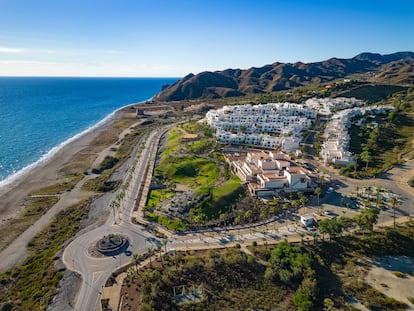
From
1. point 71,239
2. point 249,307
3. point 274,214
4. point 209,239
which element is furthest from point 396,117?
point 71,239

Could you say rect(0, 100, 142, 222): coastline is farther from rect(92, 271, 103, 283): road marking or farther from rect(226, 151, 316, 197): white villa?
rect(226, 151, 316, 197): white villa

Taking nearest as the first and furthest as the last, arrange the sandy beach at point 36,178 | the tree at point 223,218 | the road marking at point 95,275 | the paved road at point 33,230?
the road marking at point 95,275 < the paved road at point 33,230 < the tree at point 223,218 < the sandy beach at point 36,178

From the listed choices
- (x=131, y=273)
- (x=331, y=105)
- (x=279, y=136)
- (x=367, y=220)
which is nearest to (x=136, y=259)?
(x=131, y=273)

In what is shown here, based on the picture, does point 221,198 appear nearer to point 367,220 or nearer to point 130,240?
point 130,240

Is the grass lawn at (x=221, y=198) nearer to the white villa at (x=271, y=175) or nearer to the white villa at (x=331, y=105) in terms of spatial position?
the white villa at (x=271, y=175)

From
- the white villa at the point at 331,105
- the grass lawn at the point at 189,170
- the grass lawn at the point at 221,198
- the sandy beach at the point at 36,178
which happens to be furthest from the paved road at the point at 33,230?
the white villa at the point at 331,105

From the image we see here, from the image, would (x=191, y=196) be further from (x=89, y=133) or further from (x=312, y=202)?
(x=89, y=133)

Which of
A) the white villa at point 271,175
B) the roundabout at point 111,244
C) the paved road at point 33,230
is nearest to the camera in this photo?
the roundabout at point 111,244
